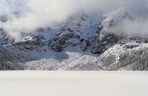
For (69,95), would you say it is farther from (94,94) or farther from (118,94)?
(118,94)

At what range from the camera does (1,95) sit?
118 feet

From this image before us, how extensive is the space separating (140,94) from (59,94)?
28.3 ft

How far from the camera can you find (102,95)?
36.4 meters

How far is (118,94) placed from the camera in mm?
37094

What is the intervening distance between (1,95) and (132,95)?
44.7 ft

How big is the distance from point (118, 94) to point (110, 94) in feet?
3.03

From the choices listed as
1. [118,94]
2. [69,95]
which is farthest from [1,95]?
[118,94]

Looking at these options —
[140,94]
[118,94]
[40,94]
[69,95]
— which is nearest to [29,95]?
[40,94]

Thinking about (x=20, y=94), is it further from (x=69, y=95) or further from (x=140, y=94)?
(x=140, y=94)

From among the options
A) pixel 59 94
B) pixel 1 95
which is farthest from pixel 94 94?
pixel 1 95

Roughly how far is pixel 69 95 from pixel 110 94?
4722mm

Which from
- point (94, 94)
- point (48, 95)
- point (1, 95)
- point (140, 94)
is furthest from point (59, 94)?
point (140, 94)

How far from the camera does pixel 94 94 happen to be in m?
37.1

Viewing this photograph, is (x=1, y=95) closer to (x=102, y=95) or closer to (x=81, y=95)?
(x=81, y=95)
